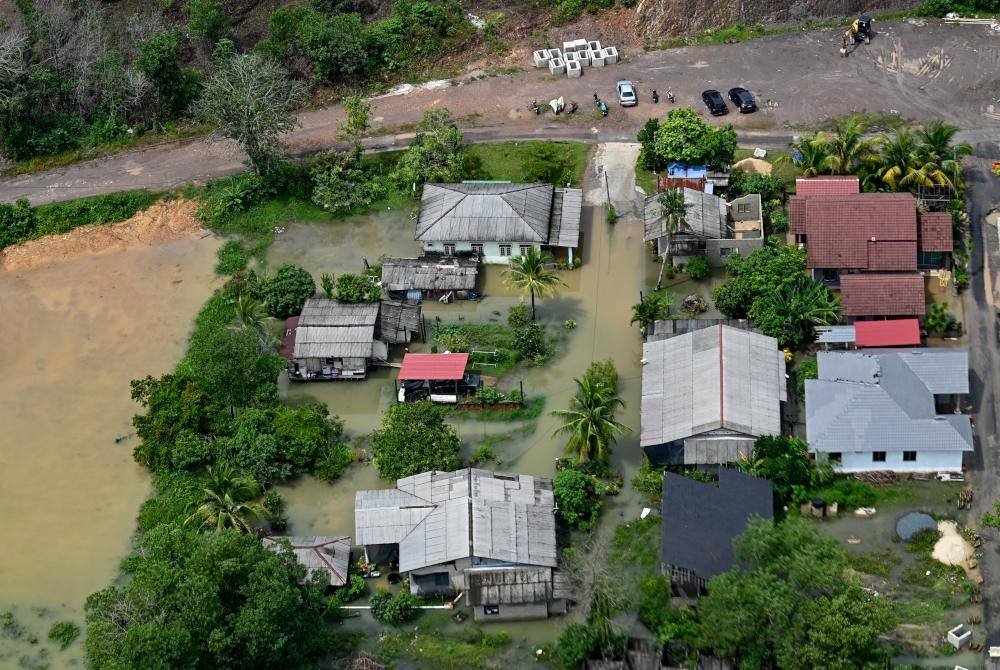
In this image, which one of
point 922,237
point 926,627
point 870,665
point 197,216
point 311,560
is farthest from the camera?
point 197,216

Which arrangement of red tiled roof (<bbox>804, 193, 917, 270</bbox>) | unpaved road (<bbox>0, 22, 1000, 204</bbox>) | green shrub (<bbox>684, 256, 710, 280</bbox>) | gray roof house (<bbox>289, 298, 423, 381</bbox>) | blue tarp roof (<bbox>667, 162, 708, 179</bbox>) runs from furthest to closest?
unpaved road (<bbox>0, 22, 1000, 204</bbox>)
blue tarp roof (<bbox>667, 162, 708, 179</bbox>)
green shrub (<bbox>684, 256, 710, 280</bbox>)
red tiled roof (<bbox>804, 193, 917, 270</bbox>)
gray roof house (<bbox>289, 298, 423, 381</bbox>)

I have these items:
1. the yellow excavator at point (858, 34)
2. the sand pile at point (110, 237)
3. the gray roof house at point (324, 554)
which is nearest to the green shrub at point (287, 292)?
the sand pile at point (110, 237)

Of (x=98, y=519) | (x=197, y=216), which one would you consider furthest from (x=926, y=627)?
(x=197, y=216)

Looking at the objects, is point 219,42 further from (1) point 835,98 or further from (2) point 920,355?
(2) point 920,355

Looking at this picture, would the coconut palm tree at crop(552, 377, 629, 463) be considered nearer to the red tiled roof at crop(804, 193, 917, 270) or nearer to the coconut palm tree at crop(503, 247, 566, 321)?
the coconut palm tree at crop(503, 247, 566, 321)

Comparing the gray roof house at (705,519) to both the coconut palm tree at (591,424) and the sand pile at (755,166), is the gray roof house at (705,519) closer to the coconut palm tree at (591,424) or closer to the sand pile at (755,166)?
the coconut palm tree at (591,424)

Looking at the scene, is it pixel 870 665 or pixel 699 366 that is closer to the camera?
pixel 870 665

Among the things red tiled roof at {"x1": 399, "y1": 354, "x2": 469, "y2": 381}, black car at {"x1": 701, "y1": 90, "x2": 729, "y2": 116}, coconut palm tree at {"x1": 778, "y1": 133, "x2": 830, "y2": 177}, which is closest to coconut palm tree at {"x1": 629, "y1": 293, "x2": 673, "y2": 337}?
red tiled roof at {"x1": 399, "y1": 354, "x2": 469, "y2": 381}
